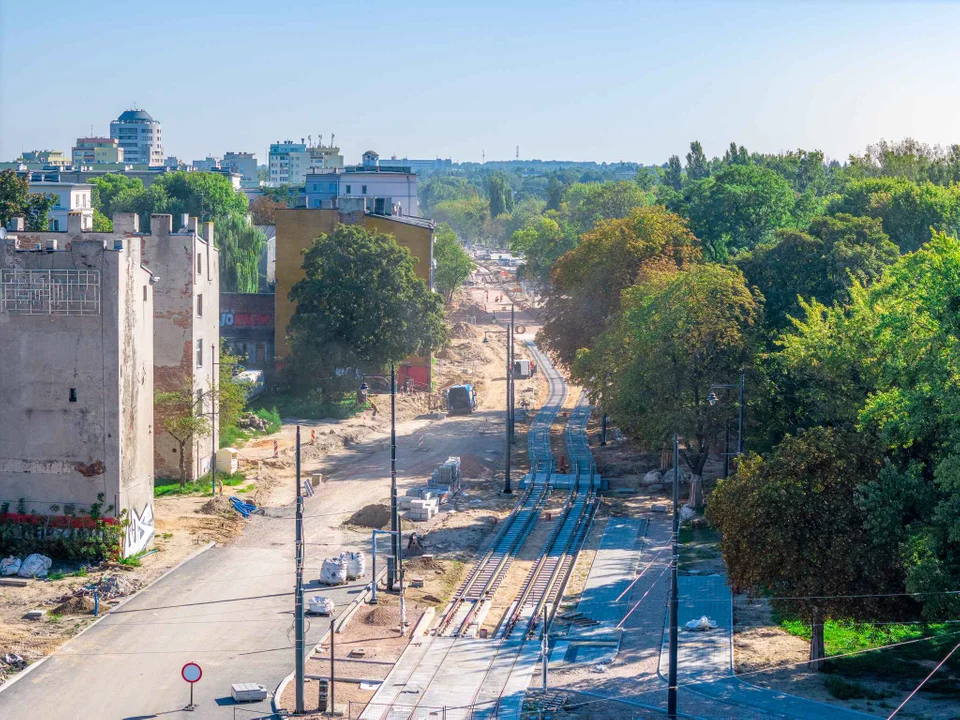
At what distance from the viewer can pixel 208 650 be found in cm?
3259

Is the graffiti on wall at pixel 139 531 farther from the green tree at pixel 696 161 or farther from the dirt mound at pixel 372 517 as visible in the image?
the green tree at pixel 696 161

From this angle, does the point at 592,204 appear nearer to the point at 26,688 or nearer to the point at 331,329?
the point at 331,329

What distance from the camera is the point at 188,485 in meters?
51.1

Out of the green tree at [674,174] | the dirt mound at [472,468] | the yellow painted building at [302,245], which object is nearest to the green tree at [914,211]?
the yellow painted building at [302,245]

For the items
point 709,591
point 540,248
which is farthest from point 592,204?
point 709,591

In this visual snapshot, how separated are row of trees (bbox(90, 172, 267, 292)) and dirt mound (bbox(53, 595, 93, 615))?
201 ft

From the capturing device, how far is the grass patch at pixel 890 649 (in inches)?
1241

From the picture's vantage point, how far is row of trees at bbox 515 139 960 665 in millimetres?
30578

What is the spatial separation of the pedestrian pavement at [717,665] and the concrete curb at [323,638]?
8690mm

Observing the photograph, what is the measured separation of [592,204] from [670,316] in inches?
3304

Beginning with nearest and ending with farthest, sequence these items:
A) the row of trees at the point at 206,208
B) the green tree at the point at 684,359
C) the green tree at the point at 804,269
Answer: the green tree at the point at 684,359 < the green tree at the point at 804,269 < the row of trees at the point at 206,208

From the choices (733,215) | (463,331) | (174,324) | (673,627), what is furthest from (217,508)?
(463,331)

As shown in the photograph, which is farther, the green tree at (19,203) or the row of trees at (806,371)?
the green tree at (19,203)

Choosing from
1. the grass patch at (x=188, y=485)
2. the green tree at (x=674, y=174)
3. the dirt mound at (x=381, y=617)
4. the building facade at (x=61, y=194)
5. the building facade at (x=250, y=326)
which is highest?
the green tree at (x=674, y=174)
